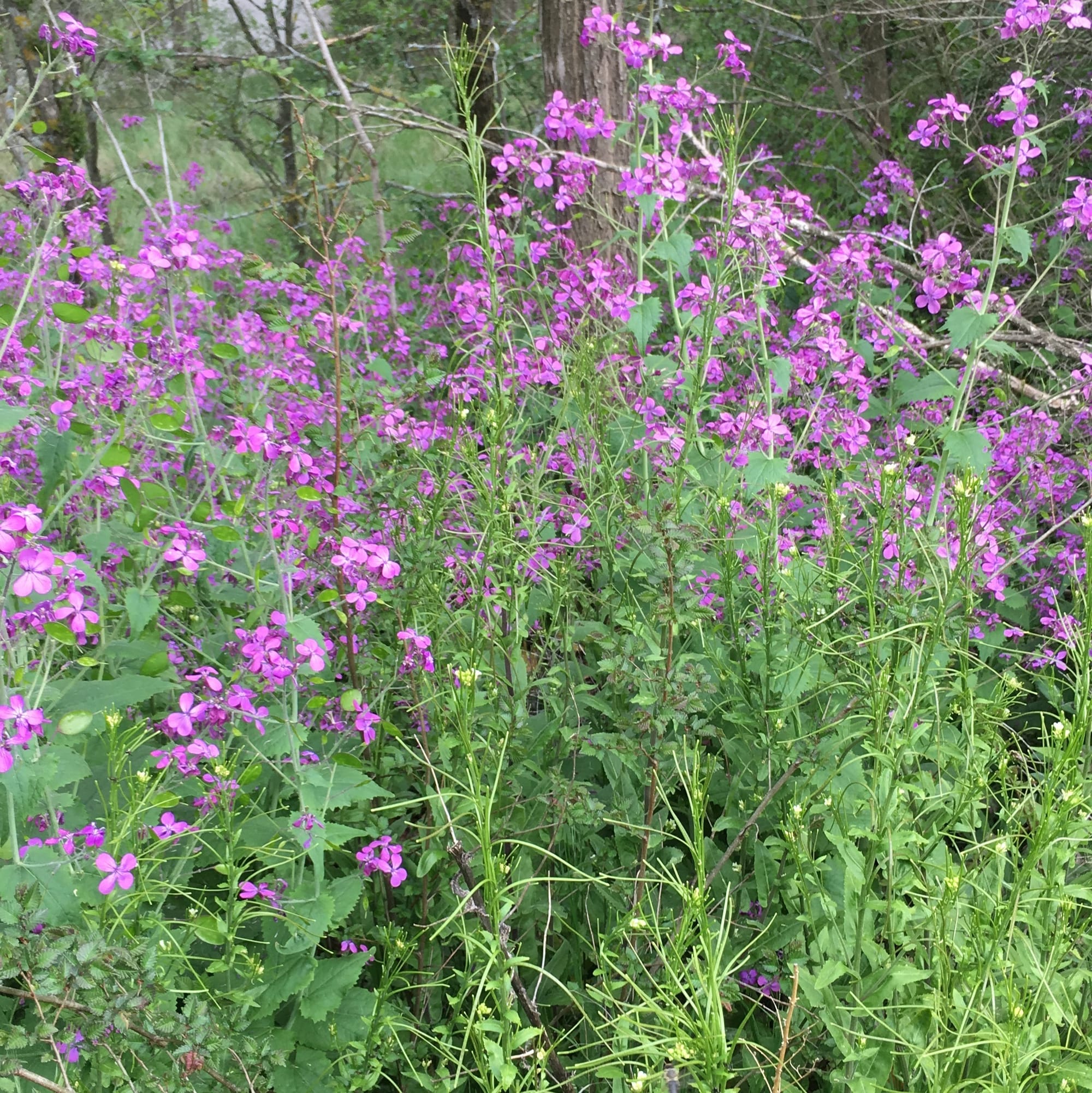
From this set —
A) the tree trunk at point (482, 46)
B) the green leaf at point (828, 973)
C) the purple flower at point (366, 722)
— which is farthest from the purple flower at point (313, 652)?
the tree trunk at point (482, 46)

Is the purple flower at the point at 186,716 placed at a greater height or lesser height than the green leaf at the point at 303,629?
lesser

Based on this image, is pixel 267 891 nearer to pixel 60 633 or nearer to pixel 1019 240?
pixel 60 633

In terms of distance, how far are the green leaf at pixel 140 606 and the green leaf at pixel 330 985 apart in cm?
72

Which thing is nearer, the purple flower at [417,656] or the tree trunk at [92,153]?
the purple flower at [417,656]

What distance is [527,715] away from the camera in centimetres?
209

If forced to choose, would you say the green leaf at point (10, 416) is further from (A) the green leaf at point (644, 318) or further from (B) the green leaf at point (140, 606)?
(A) the green leaf at point (644, 318)

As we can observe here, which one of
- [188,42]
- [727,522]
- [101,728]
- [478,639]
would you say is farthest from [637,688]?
[188,42]

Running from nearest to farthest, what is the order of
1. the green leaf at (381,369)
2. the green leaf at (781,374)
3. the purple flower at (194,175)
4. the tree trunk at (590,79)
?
the green leaf at (781,374) < the green leaf at (381,369) < the tree trunk at (590,79) < the purple flower at (194,175)

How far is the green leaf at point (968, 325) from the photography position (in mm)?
2549

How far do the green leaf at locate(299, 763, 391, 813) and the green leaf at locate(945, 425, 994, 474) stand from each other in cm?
163

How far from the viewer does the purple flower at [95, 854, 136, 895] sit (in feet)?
4.82

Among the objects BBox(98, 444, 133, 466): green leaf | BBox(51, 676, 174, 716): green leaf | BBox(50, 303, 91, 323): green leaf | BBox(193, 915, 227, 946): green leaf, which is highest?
BBox(50, 303, 91, 323): green leaf

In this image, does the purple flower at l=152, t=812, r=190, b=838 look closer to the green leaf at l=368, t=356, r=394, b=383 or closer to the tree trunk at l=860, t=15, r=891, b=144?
the green leaf at l=368, t=356, r=394, b=383

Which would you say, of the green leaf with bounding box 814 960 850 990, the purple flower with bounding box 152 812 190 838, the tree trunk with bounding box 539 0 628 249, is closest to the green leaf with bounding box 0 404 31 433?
the purple flower with bounding box 152 812 190 838
